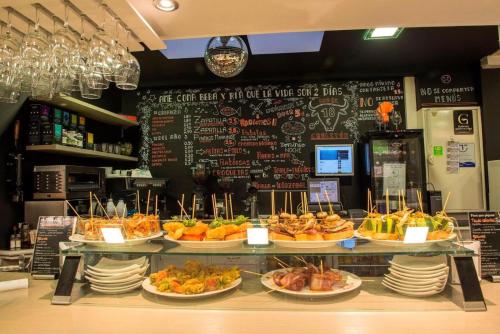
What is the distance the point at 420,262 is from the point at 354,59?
343cm

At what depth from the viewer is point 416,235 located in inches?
57.5

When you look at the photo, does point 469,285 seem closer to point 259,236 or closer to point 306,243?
point 306,243

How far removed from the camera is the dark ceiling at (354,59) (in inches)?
148

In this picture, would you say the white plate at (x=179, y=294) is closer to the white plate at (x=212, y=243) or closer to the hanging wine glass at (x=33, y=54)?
the white plate at (x=212, y=243)

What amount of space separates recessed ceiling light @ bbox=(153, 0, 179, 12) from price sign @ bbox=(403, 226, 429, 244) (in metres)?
1.50

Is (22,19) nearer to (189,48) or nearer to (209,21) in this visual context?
(209,21)

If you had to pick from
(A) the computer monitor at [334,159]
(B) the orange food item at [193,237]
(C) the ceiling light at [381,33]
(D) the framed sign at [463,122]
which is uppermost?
(C) the ceiling light at [381,33]

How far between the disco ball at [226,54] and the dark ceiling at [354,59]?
1.35 m

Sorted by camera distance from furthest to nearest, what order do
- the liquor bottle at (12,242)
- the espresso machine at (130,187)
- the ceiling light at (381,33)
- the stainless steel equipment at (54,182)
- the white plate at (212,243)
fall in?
the espresso machine at (130,187)
the ceiling light at (381,33)
the stainless steel equipment at (54,182)
the liquor bottle at (12,242)
the white plate at (212,243)

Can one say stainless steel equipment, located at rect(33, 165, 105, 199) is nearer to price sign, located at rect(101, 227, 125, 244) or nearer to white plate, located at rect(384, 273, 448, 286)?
price sign, located at rect(101, 227, 125, 244)

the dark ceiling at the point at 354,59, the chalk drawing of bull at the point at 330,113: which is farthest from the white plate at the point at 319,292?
the chalk drawing of bull at the point at 330,113

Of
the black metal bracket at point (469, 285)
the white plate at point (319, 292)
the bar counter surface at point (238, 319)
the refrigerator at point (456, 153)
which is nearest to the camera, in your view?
the bar counter surface at point (238, 319)

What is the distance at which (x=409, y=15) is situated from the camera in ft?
5.61

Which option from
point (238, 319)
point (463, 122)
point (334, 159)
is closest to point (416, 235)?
point (238, 319)
